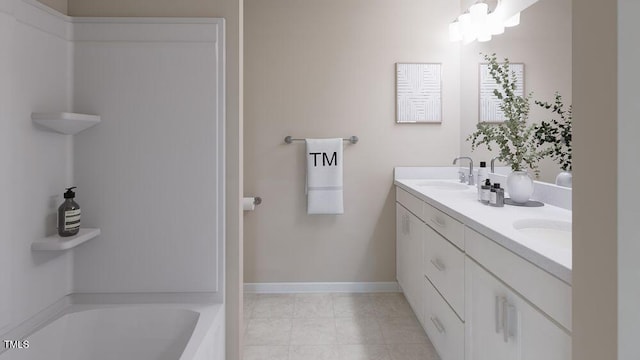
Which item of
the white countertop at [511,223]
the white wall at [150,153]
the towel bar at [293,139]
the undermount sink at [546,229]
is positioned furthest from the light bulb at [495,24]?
the white wall at [150,153]

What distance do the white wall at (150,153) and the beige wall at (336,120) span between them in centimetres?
136

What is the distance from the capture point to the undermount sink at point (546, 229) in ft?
4.84

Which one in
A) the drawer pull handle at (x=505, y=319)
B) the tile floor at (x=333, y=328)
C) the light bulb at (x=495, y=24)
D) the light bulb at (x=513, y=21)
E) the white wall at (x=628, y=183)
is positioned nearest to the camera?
the white wall at (x=628, y=183)

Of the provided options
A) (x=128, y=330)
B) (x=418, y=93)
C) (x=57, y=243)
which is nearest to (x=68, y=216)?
(x=57, y=243)

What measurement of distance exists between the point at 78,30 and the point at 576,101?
5.72 feet

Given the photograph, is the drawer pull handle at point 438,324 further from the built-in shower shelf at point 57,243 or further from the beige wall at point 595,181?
the built-in shower shelf at point 57,243

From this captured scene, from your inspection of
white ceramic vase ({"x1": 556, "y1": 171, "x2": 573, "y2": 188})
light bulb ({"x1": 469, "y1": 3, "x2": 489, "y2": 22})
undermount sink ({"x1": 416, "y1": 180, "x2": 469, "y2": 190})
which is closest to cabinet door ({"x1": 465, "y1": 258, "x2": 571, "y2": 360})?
white ceramic vase ({"x1": 556, "y1": 171, "x2": 573, "y2": 188})

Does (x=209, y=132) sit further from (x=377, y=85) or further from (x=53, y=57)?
(x=377, y=85)

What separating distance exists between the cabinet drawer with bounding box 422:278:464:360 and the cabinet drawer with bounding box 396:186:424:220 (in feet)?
1.32

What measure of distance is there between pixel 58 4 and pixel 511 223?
1.93 meters

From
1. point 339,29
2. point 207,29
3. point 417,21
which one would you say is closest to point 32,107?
point 207,29

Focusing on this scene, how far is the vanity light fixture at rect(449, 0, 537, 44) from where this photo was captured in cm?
230

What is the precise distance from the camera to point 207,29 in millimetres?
1601

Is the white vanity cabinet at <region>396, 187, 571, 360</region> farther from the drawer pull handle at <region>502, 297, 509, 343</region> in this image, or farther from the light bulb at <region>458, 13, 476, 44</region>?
the light bulb at <region>458, 13, 476, 44</region>
